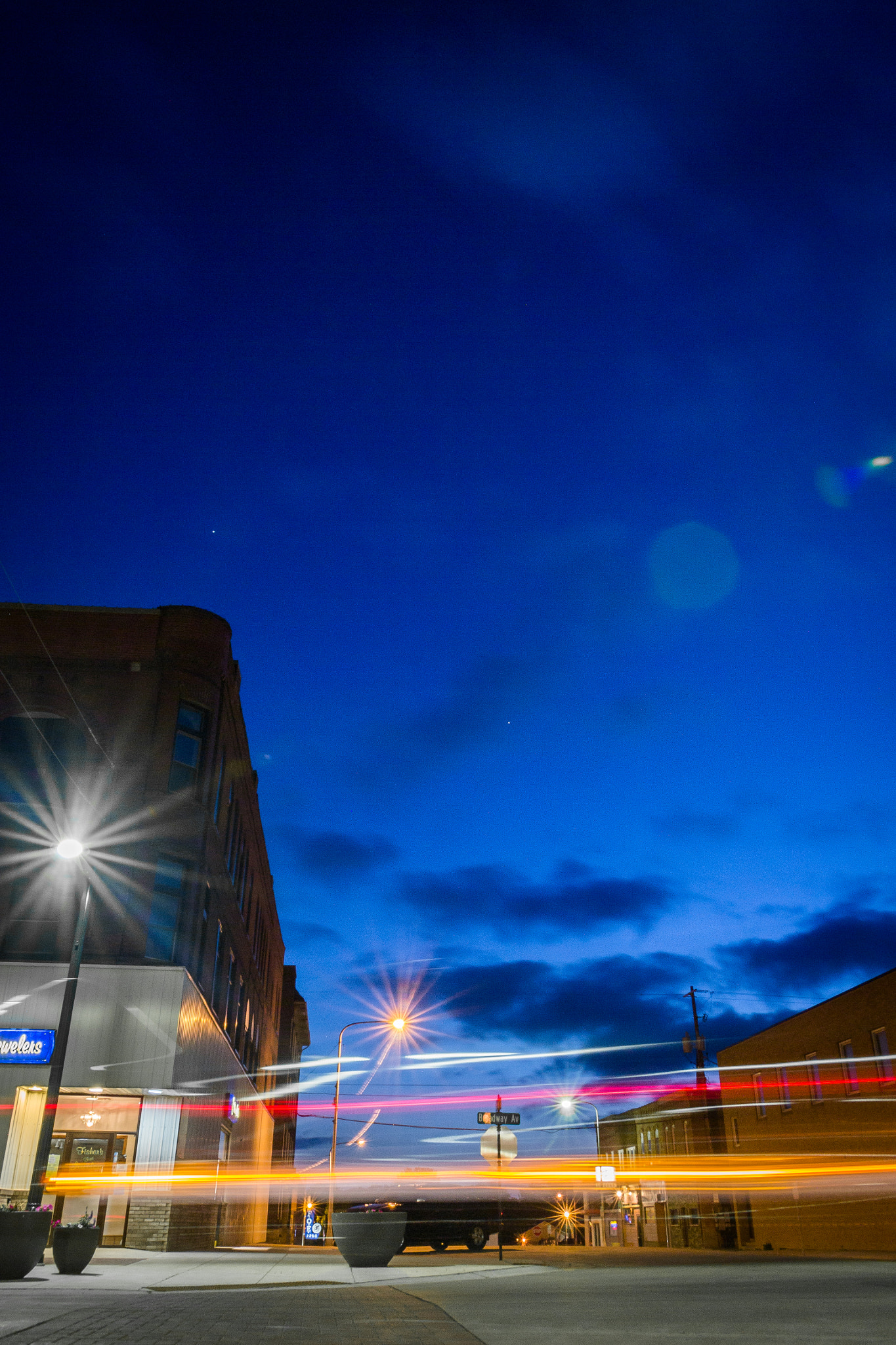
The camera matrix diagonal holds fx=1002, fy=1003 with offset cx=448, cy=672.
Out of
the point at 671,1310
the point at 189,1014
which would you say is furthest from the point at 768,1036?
the point at 671,1310

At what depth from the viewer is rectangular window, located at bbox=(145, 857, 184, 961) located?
25.2 m

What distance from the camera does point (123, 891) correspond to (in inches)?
998

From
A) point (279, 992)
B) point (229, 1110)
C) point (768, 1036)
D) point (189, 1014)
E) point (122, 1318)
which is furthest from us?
point (279, 992)

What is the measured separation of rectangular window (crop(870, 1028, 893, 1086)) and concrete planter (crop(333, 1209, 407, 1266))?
18.0 m

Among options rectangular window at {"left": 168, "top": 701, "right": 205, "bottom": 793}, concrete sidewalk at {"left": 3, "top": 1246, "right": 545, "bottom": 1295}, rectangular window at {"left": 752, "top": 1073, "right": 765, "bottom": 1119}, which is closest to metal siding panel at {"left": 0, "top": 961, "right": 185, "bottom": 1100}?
concrete sidewalk at {"left": 3, "top": 1246, "right": 545, "bottom": 1295}

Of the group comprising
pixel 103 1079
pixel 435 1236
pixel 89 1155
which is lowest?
pixel 435 1236

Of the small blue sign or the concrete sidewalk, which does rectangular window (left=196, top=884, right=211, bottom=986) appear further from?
the concrete sidewalk

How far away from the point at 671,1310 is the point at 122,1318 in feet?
17.0

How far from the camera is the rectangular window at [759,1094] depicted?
1554 inches

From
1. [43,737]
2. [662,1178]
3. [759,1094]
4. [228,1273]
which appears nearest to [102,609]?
[43,737]

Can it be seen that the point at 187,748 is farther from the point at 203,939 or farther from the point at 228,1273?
the point at 228,1273

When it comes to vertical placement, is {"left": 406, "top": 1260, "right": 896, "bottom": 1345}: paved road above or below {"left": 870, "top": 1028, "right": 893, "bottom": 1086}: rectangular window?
below

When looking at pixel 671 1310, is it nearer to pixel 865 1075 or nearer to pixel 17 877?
pixel 17 877

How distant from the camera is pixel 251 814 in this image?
40188 mm
